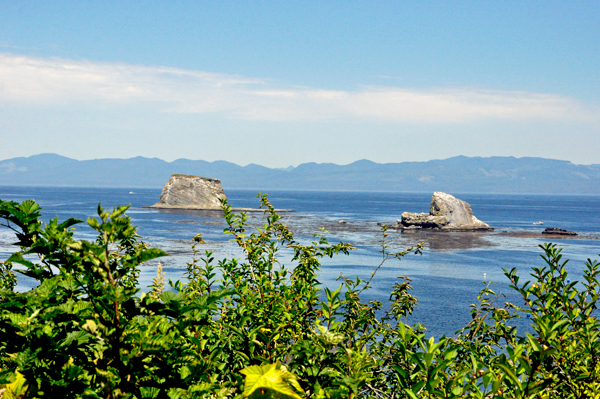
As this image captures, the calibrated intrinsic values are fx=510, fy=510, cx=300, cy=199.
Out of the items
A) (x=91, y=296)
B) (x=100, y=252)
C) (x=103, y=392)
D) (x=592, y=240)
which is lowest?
(x=592, y=240)

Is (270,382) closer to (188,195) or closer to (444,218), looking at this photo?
(444,218)

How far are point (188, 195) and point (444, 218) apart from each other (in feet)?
236

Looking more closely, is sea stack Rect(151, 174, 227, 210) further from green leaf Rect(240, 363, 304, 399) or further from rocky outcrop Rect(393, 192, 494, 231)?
green leaf Rect(240, 363, 304, 399)

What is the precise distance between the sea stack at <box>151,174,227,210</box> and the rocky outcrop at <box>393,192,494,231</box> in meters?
60.4

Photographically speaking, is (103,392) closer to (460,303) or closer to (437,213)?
(460,303)

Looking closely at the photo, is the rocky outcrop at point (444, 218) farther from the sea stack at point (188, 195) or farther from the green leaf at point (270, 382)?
the green leaf at point (270, 382)

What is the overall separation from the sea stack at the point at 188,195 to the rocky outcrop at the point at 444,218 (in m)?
60.4

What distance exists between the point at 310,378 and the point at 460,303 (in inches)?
1270

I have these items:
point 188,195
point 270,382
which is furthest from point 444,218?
point 270,382

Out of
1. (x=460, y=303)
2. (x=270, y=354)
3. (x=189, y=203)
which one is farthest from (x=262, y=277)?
(x=189, y=203)

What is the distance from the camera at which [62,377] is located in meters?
2.53

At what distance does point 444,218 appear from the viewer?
94.7 metres

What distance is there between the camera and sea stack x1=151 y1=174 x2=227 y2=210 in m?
138

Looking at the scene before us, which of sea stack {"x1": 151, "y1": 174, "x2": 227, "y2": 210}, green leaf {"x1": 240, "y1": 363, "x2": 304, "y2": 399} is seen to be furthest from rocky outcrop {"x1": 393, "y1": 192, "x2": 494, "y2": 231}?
green leaf {"x1": 240, "y1": 363, "x2": 304, "y2": 399}
